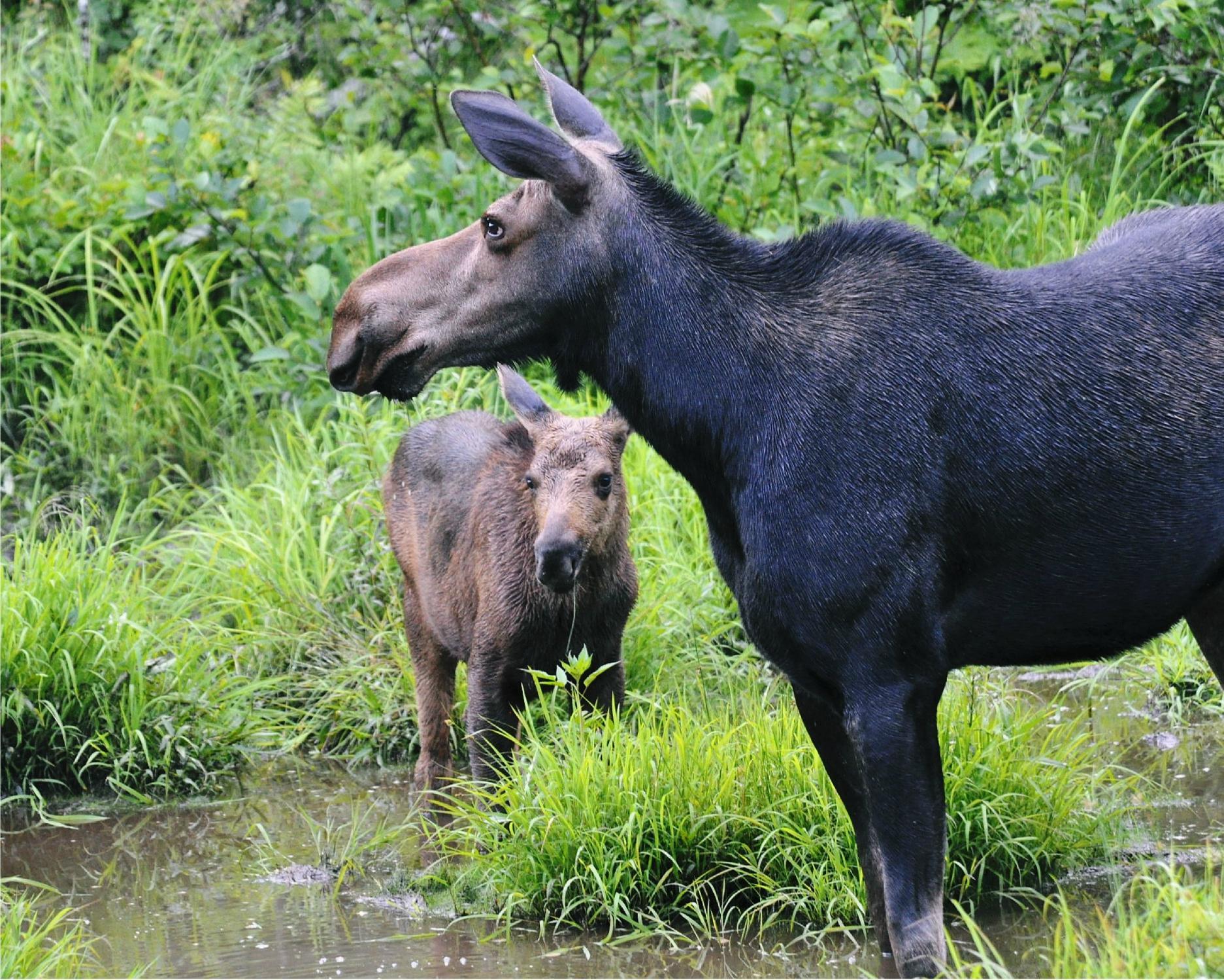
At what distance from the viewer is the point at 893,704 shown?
3.77m

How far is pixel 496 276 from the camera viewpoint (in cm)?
411

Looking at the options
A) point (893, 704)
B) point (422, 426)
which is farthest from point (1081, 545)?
point (422, 426)

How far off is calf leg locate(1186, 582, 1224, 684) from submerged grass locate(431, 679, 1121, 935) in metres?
0.89

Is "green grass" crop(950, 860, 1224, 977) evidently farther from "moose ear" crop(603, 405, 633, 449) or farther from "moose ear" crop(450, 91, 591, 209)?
"moose ear" crop(603, 405, 633, 449)

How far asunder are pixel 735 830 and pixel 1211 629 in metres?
1.64

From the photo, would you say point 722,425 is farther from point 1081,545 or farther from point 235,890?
point 235,890

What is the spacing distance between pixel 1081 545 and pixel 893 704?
2.03ft

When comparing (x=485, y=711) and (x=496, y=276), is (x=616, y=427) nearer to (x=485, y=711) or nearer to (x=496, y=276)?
(x=485, y=711)

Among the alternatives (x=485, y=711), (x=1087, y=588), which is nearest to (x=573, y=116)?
(x=1087, y=588)

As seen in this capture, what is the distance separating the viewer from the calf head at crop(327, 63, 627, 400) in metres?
3.97

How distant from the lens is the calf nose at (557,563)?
17.6ft

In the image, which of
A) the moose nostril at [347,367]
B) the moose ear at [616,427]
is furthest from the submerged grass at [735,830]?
the moose nostril at [347,367]

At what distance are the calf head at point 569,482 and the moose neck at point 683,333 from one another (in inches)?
52.1

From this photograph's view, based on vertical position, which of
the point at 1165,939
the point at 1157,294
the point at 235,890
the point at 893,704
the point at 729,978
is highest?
the point at 1157,294
